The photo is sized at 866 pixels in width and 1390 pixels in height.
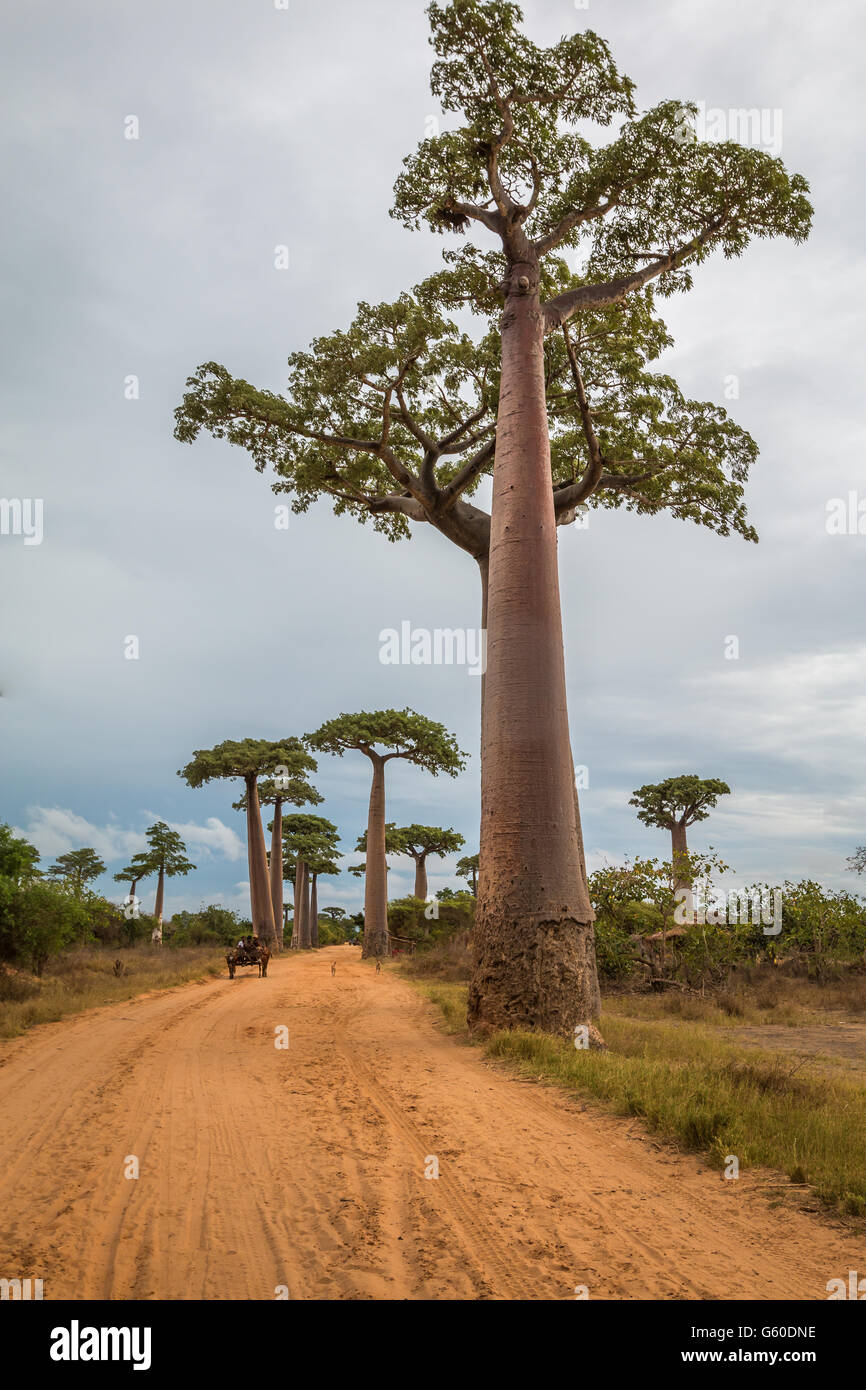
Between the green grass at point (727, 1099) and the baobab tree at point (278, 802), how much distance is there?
2370cm

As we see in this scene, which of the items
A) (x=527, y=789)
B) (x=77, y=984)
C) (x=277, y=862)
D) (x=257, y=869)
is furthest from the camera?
(x=277, y=862)

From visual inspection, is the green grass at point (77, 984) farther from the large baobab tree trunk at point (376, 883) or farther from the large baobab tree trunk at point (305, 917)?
the large baobab tree trunk at point (305, 917)

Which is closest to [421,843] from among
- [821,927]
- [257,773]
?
[257,773]

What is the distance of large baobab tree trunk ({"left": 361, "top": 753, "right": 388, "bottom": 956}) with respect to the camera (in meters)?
25.6

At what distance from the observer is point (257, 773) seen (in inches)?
1127

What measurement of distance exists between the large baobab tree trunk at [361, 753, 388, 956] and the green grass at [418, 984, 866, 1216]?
61.9 feet

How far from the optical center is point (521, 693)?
8.21 meters

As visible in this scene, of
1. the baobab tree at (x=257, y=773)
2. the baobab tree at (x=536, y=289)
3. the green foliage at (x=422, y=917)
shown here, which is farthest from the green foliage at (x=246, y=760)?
the baobab tree at (x=536, y=289)

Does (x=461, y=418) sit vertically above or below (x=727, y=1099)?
above

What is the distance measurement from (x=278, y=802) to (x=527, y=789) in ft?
82.6

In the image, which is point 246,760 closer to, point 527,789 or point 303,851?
point 303,851
